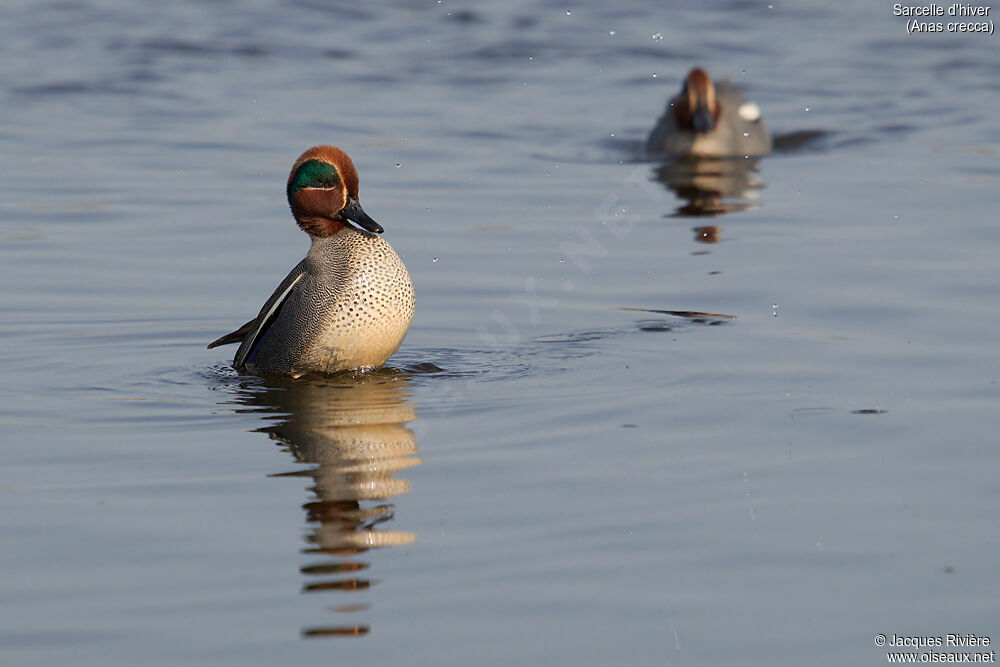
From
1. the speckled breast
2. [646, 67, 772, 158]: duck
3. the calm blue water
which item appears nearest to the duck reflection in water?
the calm blue water

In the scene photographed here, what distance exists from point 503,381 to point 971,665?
10.9 ft

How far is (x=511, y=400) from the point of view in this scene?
6.65m

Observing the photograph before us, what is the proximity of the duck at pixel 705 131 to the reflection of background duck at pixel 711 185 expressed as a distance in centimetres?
18

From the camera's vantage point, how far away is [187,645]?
13.2 feet

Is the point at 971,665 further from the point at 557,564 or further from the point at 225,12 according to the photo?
the point at 225,12

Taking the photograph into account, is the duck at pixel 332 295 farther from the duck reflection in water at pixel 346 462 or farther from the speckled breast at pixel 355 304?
the duck reflection in water at pixel 346 462

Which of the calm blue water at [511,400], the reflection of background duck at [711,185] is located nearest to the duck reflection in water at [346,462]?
the calm blue water at [511,400]

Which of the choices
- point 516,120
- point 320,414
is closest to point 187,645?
point 320,414

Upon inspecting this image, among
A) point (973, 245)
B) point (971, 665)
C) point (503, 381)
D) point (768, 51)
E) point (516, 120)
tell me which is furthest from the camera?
point (768, 51)

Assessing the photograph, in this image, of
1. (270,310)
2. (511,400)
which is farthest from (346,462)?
(270,310)

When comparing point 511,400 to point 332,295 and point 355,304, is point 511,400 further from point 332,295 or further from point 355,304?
point 332,295

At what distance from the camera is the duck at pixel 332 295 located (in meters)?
7.06

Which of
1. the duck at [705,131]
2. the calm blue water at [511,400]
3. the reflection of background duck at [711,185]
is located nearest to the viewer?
the calm blue water at [511,400]

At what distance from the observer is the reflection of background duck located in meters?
11.3
